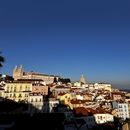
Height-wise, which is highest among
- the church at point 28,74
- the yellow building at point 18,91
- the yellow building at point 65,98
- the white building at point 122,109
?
the church at point 28,74

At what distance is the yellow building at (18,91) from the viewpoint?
103363mm

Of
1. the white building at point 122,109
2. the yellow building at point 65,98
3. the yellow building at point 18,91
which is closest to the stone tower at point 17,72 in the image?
the yellow building at point 18,91

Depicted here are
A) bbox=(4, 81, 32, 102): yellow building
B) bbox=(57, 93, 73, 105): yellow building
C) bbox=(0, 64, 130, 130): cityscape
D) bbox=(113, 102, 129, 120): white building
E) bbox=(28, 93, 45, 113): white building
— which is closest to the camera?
bbox=(0, 64, 130, 130): cityscape

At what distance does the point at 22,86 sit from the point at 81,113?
120ft

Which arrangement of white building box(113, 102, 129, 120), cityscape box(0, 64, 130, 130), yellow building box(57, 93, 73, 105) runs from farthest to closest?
white building box(113, 102, 129, 120) → yellow building box(57, 93, 73, 105) → cityscape box(0, 64, 130, 130)

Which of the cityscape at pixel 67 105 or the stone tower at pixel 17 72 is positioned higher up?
the stone tower at pixel 17 72

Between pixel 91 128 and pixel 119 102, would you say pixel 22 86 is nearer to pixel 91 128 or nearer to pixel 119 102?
pixel 119 102

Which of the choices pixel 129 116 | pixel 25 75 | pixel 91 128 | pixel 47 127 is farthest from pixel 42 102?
pixel 25 75

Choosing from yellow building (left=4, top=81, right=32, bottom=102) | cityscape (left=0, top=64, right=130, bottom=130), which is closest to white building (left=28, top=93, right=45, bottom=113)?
cityscape (left=0, top=64, right=130, bottom=130)

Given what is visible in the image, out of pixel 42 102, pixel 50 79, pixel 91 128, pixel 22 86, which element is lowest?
pixel 91 128

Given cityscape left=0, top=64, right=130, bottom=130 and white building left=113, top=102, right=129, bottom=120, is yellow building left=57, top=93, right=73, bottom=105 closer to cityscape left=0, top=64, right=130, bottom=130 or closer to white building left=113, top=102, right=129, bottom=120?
cityscape left=0, top=64, right=130, bottom=130

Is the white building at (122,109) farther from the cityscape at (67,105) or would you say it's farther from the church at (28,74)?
the church at (28,74)

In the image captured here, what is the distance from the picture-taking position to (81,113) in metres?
80.4

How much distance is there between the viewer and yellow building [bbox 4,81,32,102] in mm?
103363
